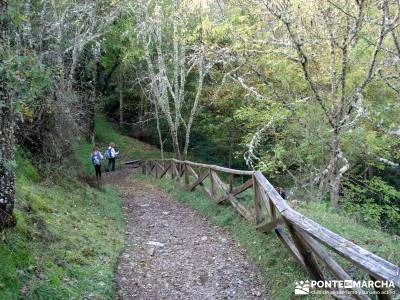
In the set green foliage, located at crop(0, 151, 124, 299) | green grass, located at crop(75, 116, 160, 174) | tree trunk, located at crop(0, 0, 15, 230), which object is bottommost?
green grass, located at crop(75, 116, 160, 174)

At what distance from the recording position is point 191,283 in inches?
250

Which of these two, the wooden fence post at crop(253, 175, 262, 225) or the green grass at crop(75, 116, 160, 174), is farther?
the green grass at crop(75, 116, 160, 174)

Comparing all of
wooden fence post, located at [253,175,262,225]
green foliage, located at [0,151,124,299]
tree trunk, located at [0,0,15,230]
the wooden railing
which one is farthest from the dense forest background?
wooden fence post, located at [253,175,262,225]

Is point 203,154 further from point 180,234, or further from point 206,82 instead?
point 180,234

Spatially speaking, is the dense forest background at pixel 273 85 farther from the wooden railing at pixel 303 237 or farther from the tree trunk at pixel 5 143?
the wooden railing at pixel 303 237

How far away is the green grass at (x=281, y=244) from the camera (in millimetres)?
5592

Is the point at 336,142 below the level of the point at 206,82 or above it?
below

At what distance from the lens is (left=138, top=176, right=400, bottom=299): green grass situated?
18.3 feet

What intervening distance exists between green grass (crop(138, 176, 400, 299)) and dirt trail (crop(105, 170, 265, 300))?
7.8 inches

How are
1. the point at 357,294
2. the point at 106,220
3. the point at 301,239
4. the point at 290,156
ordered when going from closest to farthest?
the point at 357,294 → the point at 301,239 → the point at 106,220 → the point at 290,156

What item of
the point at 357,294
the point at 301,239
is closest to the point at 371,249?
the point at 301,239

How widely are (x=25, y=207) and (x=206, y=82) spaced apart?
19509 mm

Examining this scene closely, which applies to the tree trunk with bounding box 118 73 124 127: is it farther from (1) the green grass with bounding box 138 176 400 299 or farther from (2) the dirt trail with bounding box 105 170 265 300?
(1) the green grass with bounding box 138 176 400 299

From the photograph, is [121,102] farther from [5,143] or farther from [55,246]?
[5,143]
